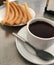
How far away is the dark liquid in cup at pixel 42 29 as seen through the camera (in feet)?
1.30

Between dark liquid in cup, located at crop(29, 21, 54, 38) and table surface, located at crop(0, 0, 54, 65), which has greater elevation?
dark liquid in cup, located at crop(29, 21, 54, 38)

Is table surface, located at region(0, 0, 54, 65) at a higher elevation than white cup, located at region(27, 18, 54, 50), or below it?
below

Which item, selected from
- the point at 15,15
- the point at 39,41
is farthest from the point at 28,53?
the point at 15,15

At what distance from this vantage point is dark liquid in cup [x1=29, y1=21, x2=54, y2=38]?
40 centimetres

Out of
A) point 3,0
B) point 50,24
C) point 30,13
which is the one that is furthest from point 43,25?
point 3,0

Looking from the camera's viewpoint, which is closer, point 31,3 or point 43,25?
point 43,25

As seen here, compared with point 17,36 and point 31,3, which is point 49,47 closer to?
point 17,36

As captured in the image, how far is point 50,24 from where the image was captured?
44 centimetres

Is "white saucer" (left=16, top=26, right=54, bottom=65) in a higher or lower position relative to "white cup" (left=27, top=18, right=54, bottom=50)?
lower

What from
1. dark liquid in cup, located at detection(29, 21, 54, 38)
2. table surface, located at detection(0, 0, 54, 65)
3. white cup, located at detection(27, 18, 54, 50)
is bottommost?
table surface, located at detection(0, 0, 54, 65)

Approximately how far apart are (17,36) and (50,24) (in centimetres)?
10

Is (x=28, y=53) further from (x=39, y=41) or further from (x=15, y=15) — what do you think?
(x=15, y=15)

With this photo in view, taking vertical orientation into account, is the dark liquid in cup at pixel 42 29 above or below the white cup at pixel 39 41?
above

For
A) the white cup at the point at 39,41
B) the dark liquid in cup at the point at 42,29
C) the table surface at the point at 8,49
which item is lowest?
the table surface at the point at 8,49
